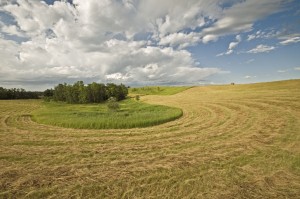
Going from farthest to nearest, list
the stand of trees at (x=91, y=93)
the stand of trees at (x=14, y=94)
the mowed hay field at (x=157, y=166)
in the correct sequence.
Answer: the stand of trees at (x=14, y=94) → the stand of trees at (x=91, y=93) → the mowed hay field at (x=157, y=166)

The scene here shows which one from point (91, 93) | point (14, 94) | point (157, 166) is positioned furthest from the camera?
point (14, 94)

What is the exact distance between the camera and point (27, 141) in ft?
46.5

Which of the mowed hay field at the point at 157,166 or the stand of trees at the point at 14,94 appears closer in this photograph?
the mowed hay field at the point at 157,166

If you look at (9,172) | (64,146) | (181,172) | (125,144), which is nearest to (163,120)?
(125,144)

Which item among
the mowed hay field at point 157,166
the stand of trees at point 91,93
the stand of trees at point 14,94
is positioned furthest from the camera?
the stand of trees at point 14,94

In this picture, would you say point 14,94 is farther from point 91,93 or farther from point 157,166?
point 157,166

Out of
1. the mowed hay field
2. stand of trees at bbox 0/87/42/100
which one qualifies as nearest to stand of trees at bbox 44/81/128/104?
stand of trees at bbox 0/87/42/100

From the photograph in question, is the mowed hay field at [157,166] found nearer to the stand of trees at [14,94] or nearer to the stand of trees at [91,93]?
the stand of trees at [91,93]

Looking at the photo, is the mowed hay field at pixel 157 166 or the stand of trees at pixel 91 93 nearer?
the mowed hay field at pixel 157 166

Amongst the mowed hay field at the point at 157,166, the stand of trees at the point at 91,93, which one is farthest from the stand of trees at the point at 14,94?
the mowed hay field at the point at 157,166

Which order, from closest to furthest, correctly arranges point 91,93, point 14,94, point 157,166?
point 157,166 < point 91,93 < point 14,94

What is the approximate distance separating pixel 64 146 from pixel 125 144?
4065 millimetres

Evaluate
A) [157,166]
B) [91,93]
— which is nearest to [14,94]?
[91,93]

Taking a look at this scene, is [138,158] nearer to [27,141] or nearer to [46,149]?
[46,149]
